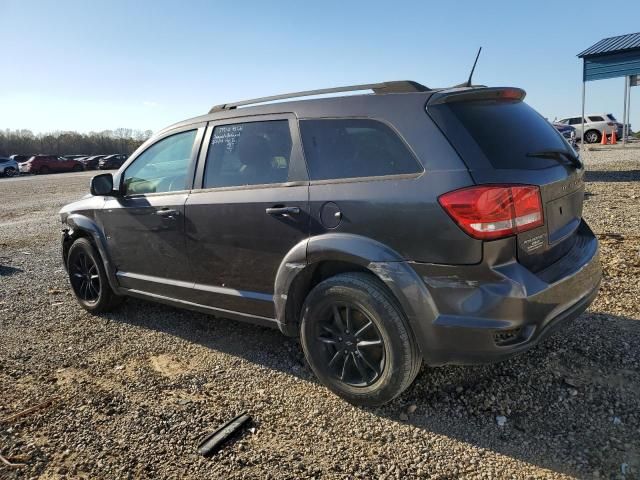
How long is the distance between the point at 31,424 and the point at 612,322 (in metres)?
4.12

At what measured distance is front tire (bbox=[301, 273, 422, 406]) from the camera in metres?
2.74

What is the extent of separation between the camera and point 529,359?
3.35 m

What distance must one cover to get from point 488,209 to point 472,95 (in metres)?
0.75

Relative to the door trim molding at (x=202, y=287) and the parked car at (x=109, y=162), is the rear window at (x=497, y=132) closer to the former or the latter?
the door trim molding at (x=202, y=287)

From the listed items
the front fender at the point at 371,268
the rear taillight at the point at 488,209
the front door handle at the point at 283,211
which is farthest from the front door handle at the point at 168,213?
the rear taillight at the point at 488,209

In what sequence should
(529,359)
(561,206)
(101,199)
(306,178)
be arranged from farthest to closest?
1. (101,199)
2. (529,359)
3. (306,178)
4. (561,206)

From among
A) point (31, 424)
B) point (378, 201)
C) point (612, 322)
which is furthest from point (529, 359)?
point (31, 424)

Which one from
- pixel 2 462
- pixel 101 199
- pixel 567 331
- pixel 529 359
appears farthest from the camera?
pixel 101 199

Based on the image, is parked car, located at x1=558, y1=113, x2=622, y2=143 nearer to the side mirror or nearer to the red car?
the side mirror

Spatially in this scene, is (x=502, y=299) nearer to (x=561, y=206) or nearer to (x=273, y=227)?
(x=561, y=206)

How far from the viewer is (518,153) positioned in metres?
2.71

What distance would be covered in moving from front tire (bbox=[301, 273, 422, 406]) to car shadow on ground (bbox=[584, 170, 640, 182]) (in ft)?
35.7

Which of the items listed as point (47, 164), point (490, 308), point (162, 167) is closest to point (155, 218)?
point (162, 167)

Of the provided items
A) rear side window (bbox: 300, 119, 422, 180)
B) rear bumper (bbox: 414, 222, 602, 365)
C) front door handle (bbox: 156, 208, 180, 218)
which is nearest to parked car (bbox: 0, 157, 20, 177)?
front door handle (bbox: 156, 208, 180, 218)
